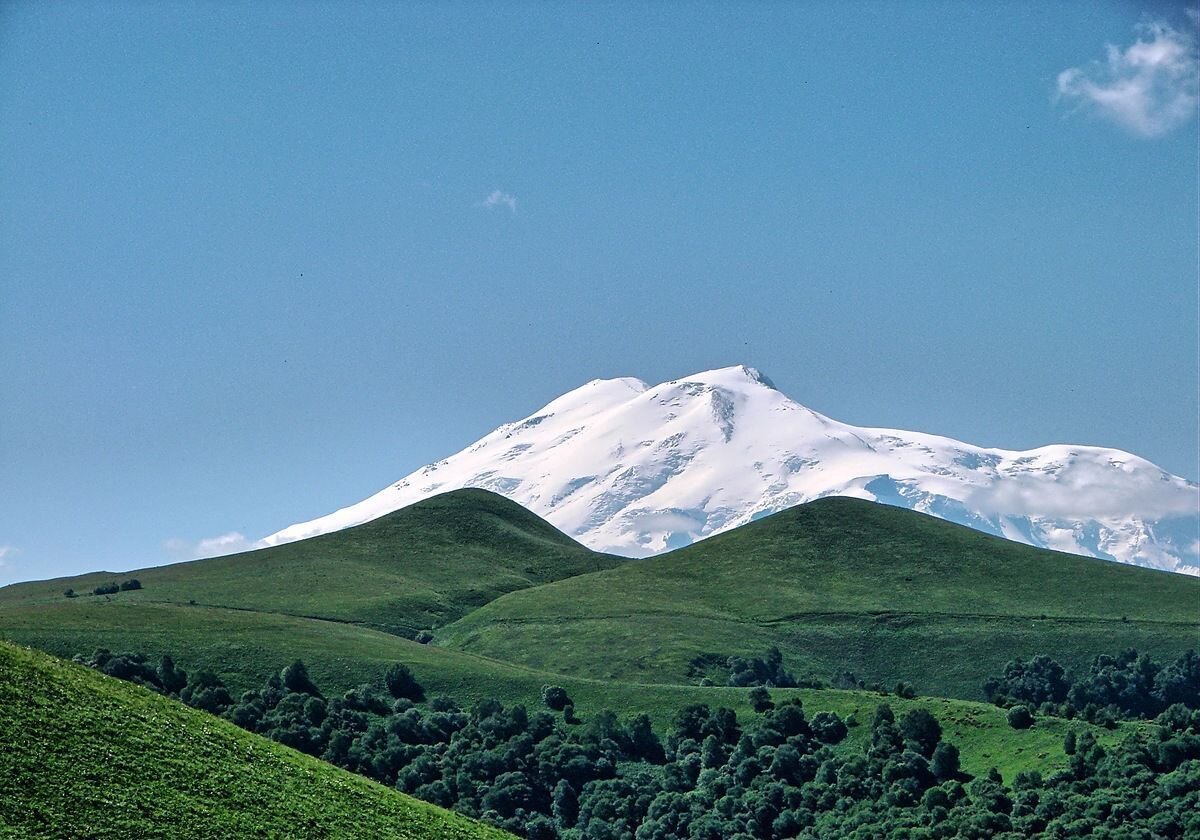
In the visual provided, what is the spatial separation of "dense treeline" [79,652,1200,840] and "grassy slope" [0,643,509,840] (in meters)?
66.5

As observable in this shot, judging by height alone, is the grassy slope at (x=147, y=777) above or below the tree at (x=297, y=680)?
below

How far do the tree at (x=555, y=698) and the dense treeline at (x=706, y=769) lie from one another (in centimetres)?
26

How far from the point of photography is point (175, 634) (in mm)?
196000

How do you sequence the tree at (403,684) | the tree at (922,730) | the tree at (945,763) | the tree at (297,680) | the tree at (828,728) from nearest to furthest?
the tree at (945,763), the tree at (922,730), the tree at (828,728), the tree at (297,680), the tree at (403,684)

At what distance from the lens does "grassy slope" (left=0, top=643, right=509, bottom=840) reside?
59531 millimetres

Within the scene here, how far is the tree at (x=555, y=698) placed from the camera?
180 meters

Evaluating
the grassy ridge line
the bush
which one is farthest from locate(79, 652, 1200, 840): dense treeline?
the bush

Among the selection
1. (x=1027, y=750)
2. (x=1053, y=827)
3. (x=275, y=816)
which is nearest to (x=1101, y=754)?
(x=1027, y=750)

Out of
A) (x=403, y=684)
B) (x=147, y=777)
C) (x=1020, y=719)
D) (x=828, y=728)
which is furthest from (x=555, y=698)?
(x=147, y=777)

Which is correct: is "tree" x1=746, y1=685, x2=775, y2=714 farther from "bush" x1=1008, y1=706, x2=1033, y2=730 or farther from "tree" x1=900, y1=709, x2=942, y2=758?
"bush" x1=1008, y1=706, x2=1033, y2=730

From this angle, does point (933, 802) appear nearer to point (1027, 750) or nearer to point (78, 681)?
point (1027, 750)

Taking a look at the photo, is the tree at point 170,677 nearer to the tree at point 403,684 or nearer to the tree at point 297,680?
the tree at point 297,680

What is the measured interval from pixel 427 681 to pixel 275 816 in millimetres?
122127

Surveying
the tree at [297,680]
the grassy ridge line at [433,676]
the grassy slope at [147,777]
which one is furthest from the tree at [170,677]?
the grassy slope at [147,777]
